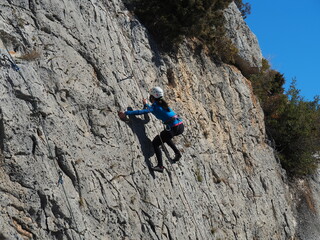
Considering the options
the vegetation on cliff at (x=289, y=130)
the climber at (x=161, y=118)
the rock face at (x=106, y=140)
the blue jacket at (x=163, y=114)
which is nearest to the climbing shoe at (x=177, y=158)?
the rock face at (x=106, y=140)

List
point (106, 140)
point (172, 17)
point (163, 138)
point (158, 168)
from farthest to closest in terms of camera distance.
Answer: point (172, 17)
point (163, 138)
point (158, 168)
point (106, 140)

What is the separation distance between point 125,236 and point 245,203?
20.3 feet

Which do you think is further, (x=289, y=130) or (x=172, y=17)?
(x=289, y=130)

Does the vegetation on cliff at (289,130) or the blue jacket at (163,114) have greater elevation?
the vegetation on cliff at (289,130)

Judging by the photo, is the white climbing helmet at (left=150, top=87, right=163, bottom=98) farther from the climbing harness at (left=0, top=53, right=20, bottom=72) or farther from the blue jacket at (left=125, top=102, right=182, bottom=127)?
the climbing harness at (left=0, top=53, right=20, bottom=72)

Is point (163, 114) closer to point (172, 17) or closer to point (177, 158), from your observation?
point (177, 158)

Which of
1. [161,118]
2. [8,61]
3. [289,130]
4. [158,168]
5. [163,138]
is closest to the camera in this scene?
[8,61]

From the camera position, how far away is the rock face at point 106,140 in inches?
357

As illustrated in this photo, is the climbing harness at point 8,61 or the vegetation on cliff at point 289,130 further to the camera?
the vegetation on cliff at point 289,130

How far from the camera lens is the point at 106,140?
1084cm

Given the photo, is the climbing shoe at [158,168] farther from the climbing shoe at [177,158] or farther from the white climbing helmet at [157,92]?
the white climbing helmet at [157,92]

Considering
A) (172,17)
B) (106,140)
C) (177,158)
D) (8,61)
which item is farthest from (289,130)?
(8,61)

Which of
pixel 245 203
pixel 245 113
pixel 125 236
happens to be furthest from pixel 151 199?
pixel 245 113

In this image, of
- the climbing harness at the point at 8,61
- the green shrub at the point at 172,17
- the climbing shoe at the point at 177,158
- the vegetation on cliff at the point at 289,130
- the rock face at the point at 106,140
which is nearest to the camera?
the rock face at the point at 106,140
